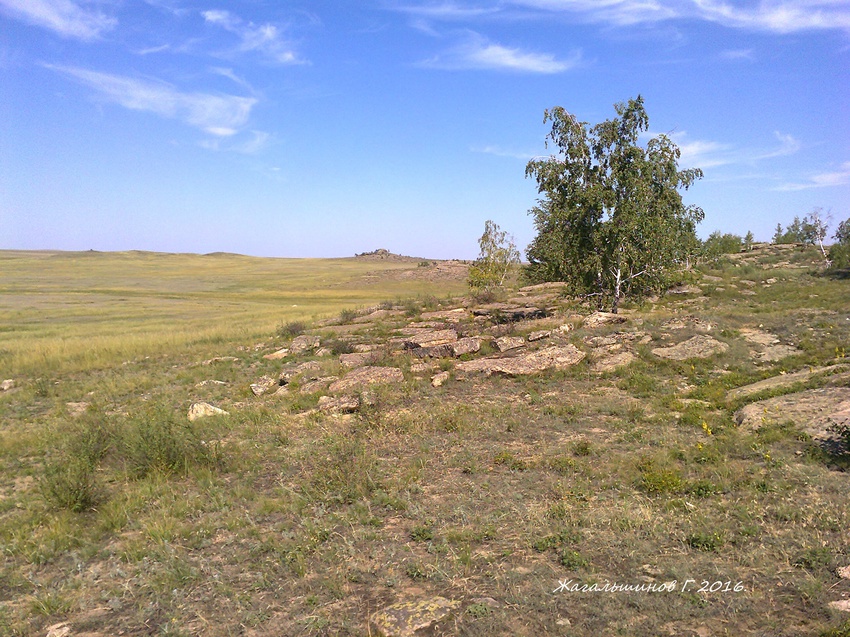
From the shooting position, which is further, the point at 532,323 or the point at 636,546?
the point at 532,323

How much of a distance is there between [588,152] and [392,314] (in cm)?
1471

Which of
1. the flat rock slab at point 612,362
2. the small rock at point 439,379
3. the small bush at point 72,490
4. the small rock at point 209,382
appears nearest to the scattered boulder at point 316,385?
the small rock at point 439,379

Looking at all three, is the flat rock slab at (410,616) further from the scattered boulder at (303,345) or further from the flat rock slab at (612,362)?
the scattered boulder at (303,345)

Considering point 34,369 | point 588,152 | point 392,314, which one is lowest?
point 34,369

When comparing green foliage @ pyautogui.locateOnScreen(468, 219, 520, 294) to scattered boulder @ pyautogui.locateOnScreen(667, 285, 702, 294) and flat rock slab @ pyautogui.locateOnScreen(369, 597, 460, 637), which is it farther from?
flat rock slab @ pyautogui.locateOnScreen(369, 597, 460, 637)

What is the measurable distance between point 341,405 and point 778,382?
10.7 m

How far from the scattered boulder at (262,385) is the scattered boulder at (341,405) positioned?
10.8 feet

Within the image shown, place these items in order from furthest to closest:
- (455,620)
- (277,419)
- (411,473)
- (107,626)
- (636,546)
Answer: (277,419)
(411,473)
(636,546)
(107,626)
(455,620)

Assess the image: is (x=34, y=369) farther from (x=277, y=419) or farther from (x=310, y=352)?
(x=277, y=419)

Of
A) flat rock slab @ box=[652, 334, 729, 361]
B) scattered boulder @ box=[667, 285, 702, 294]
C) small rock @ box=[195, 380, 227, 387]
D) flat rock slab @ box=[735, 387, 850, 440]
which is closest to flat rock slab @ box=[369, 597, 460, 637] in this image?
flat rock slab @ box=[735, 387, 850, 440]

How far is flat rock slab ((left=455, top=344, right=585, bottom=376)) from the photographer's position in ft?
51.0

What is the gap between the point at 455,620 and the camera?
4906 millimetres

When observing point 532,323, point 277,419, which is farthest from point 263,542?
point 532,323

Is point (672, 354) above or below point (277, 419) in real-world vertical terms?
above
